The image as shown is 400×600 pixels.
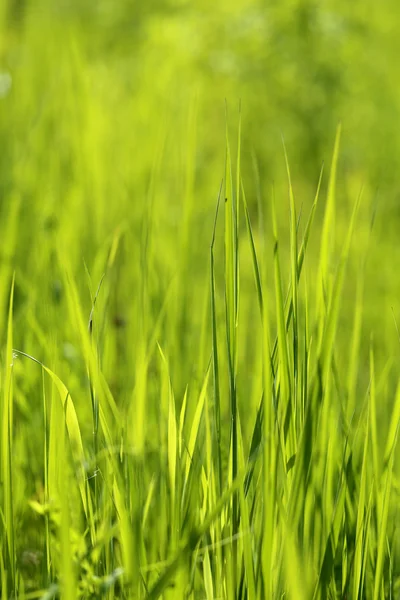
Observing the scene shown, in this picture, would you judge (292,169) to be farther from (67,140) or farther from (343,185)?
(67,140)

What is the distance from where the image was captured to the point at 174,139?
2283 mm

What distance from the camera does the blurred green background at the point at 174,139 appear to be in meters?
1.42

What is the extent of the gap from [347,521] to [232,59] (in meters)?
2.35

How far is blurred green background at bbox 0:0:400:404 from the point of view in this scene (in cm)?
142

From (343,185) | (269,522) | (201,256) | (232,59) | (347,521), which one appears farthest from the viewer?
(232,59)

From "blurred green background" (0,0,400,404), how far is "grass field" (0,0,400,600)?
1 cm

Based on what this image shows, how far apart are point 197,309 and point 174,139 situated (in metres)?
0.97

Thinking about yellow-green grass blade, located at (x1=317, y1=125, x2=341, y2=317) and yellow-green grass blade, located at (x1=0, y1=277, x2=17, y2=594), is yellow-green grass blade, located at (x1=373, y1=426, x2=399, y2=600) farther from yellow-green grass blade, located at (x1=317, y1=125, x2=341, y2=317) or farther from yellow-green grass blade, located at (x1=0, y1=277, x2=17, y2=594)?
yellow-green grass blade, located at (x1=0, y1=277, x2=17, y2=594)

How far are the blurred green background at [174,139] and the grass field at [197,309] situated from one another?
0.03 feet

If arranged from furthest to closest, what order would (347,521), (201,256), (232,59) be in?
1. (232,59)
2. (201,256)
3. (347,521)

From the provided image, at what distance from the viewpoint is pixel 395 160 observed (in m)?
2.72

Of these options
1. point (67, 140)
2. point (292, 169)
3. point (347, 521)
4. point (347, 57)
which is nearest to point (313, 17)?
point (347, 57)

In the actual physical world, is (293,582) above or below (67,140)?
below

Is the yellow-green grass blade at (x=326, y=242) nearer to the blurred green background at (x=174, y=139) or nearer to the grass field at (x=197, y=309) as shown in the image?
the grass field at (x=197, y=309)
